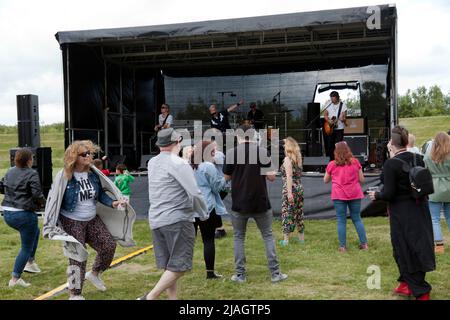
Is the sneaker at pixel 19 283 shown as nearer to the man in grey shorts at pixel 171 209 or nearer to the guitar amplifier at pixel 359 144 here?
the man in grey shorts at pixel 171 209

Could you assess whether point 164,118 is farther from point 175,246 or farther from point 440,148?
point 175,246

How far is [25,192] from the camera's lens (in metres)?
4.92

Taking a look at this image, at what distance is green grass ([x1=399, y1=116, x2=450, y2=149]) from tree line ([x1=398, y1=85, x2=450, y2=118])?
32.8 feet

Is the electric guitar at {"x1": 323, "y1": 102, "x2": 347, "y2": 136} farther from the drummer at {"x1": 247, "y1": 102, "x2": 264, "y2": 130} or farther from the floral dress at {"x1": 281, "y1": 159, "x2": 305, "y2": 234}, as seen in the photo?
the floral dress at {"x1": 281, "y1": 159, "x2": 305, "y2": 234}

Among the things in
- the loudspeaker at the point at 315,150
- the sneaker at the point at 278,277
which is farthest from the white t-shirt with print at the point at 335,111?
the sneaker at the point at 278,277

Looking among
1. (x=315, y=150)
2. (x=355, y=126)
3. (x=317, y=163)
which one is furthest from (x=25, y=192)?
(x=355, y=126)

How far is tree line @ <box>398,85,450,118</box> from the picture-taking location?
36584mm

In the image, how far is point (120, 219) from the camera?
4.57 meters

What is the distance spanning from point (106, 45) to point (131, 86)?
2.32m

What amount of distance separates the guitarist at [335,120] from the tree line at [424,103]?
2445 centimetres

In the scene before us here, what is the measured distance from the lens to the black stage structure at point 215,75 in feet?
33.7

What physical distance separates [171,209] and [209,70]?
10907mm

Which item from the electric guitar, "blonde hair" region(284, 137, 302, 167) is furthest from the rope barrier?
the electric guitar
